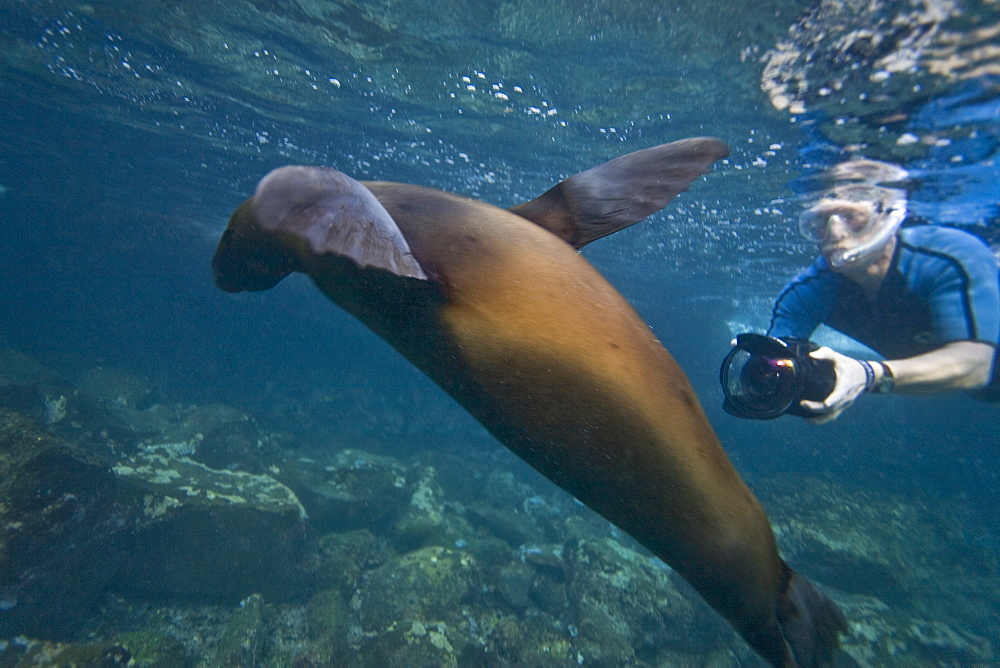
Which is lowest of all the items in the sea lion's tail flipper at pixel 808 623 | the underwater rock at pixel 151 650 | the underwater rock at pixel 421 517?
the underwater rock at pixel 421 517

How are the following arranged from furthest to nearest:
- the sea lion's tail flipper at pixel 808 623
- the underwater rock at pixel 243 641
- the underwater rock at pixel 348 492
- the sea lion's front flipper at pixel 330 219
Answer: the underwater rock at pixel 348 492 < the underwater rock at pixel 243 641 < the sea lion's tail flipper at pixel 808 623 < the sea lion's front flipper at pixel 330 219

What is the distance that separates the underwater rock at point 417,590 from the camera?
7.50m

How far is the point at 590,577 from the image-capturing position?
9016 millimetres

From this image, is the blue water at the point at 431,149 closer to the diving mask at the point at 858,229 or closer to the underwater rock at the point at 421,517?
the diving mask at the point at 858,229

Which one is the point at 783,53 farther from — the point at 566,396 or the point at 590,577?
the point at 590,577

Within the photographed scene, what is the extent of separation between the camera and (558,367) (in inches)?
53.2

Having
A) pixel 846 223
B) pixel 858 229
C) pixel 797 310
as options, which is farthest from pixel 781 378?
pixel 846 223

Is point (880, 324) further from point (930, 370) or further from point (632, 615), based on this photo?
point (632, 615)

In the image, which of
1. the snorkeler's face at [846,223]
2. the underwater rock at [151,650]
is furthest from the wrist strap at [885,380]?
the underwater rock at [151,650]

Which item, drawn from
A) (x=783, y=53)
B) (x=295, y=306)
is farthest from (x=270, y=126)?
(x=295, y=306)

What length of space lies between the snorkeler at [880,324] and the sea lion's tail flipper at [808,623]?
90 cm

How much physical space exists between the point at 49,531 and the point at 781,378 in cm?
849

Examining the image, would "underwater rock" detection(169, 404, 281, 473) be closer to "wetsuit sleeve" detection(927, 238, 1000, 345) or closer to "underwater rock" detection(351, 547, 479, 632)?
"underwater rock" detection(351, 547, 479, 632)

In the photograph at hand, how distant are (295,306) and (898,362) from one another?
34688 millimetres
